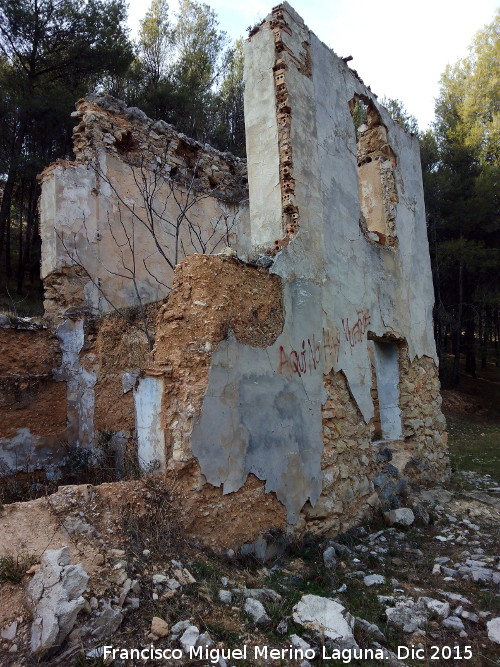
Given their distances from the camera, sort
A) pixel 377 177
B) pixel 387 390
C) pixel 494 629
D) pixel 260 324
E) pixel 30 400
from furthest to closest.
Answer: pixel 377 177, pixel 387 390, pixel 30 400, pixel 260 324, pixel 494 629

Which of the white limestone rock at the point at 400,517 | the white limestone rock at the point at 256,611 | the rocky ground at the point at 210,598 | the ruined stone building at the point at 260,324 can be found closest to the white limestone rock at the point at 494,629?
the rocky ground at the point at 210,598

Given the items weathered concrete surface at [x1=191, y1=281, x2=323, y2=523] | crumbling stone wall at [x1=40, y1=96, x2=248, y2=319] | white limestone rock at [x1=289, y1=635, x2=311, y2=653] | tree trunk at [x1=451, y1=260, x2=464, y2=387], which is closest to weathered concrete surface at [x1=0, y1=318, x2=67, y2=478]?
crumbling stone wall at [x1=40, y1=96, x2=248, y2=319]

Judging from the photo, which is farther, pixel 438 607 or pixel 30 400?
pixel 30 400

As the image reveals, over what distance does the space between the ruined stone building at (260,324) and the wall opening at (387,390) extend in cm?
3

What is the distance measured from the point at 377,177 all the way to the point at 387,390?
3.04 meters

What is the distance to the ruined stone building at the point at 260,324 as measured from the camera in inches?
148

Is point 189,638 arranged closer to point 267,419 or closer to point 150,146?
point 267,419

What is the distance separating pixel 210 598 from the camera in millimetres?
2830

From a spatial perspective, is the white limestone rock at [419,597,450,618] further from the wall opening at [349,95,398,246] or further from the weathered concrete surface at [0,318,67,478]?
the wall opening at [349,95,398,246]

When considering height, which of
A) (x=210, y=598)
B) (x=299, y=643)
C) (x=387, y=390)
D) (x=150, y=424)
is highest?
(x=150, y=424)

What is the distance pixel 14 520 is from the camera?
2928 millimetres

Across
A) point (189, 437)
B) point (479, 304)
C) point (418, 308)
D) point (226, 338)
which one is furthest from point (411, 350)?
point (479, 304)

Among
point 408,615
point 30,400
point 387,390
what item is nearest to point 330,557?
point 408,615

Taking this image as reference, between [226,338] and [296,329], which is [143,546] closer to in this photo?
[226,338]
